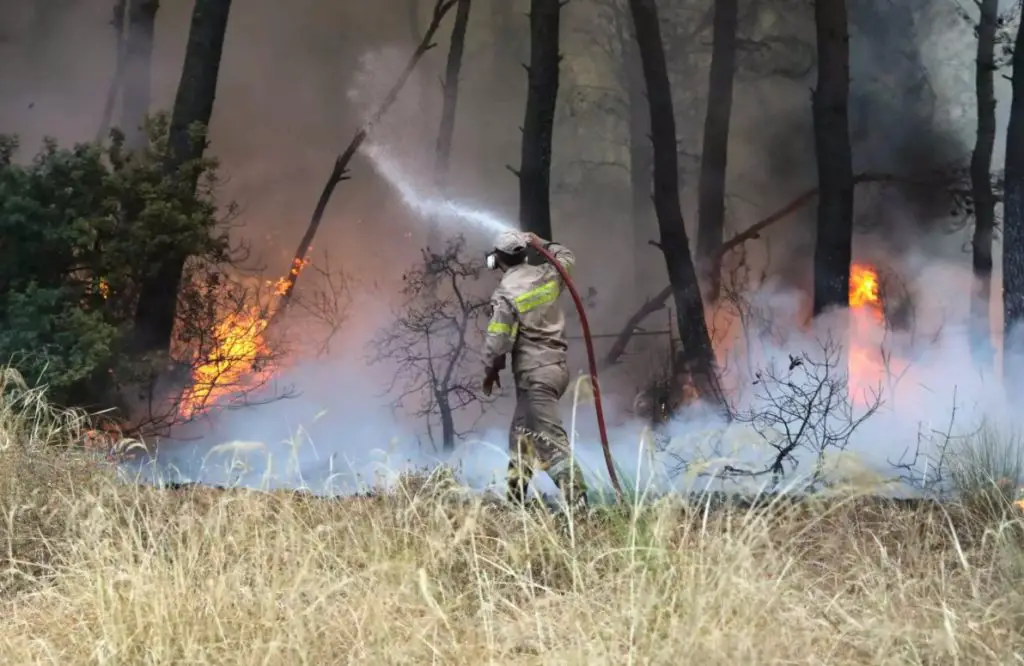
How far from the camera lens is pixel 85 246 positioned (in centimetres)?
642

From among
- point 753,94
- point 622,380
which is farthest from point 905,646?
point 753,94

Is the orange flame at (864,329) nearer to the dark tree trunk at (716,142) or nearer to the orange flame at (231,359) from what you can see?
the dark tree trunk at (716,142)

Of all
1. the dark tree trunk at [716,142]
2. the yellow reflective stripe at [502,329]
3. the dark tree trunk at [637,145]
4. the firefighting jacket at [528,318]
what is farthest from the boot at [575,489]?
the dark tree trunk at [716,142]

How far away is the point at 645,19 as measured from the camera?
7.77 meters

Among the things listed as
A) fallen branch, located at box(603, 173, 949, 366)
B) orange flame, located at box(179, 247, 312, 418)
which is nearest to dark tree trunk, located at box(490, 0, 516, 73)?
fallen branch, located at box(603, 173, 949, 366)

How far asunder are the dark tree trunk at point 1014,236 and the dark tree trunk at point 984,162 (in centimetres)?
17

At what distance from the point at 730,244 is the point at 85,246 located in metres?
5.13

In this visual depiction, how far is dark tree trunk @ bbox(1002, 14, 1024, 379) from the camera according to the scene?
6988mm

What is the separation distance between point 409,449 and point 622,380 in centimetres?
188

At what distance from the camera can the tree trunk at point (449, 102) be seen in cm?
780

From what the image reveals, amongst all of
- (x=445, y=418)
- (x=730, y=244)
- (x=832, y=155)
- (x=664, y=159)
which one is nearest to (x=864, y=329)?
(x=730, y=244)

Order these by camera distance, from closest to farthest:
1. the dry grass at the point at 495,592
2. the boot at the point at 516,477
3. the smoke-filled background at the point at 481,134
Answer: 1. the dry grass at the point at 495,592
2. the boot at the point at 516,477
3. the smoke-filled background at the point at 481,134

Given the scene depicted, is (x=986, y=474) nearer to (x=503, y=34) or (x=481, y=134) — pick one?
(x=481, y=134)

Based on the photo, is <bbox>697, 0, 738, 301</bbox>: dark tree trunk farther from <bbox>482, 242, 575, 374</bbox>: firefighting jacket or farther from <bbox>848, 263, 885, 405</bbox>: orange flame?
<bbox>482, 242, 575, 374</bbox>: firefighting jacket
